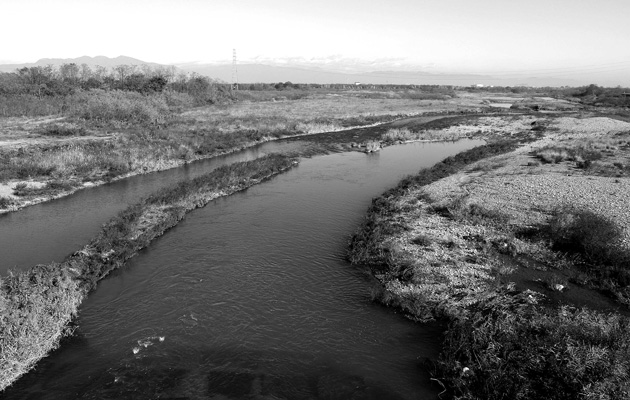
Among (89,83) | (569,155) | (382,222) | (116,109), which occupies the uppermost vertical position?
(89,83)

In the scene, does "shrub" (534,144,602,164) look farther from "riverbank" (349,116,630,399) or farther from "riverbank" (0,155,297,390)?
"riverbank" (0,155,297,390)

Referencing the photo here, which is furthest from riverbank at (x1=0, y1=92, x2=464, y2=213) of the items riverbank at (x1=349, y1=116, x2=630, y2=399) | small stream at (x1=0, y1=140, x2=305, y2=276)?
riverbank at (x1=349, y1=116, x2=630, y2=399)

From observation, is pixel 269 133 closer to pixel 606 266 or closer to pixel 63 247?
pixel 63 247

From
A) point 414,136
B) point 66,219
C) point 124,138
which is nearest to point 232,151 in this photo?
point 124,138

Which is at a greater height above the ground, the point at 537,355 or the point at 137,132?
the point at 137,132

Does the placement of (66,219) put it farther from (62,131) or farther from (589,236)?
(589,236)

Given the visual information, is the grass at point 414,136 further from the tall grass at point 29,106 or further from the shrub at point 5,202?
the tall grass at point 29,106
